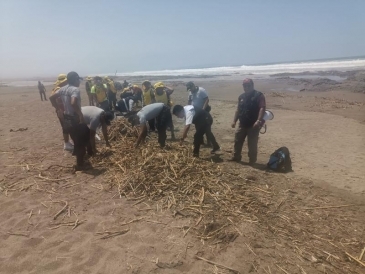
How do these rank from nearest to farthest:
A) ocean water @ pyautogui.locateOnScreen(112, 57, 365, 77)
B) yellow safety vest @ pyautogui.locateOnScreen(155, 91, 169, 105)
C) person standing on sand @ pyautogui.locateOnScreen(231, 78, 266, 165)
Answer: person standing on sand @ pyautogui.locateOnScreen(231, 78, 266, 165), yellow safety vest @ pyautogui.locateOnScreen(155, 91, 169, 105), ocean water @ pyautogui.locateOnScreen(112, 57, 365, 77)

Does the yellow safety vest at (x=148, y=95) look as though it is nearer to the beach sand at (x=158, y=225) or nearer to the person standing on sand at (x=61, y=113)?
the person standing on sand at (x=61, y=113)

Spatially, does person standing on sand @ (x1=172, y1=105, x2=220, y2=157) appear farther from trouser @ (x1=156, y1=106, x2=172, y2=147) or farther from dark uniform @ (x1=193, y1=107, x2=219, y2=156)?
trouser @ (x1=156, y1=106, x2=172, y2=147)

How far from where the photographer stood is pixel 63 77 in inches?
280

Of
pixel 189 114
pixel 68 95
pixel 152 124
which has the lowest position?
pixel 152 124

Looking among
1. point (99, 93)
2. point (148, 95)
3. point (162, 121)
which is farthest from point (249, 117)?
point (99, 93)

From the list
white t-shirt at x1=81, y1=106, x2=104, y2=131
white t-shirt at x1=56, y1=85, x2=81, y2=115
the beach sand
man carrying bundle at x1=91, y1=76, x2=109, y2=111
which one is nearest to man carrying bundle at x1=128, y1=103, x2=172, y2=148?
white t-shirt at x1=81, y1=106, x2=104, y2=131

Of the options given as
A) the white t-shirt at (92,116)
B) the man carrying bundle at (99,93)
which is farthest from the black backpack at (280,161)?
the man carrying bundle at (99,93)

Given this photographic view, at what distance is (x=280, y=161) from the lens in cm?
581

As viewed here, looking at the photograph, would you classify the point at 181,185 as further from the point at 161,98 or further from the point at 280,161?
the point at 161,98

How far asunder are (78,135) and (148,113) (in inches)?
61.4

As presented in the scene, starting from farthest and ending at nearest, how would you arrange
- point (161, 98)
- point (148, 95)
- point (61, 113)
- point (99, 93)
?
point (99, 93) → point (148, 95) → point (161, 98) → point (61, 113)

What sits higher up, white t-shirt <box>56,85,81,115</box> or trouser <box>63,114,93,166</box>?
white t-shirt <box>56,85,81,115</box>

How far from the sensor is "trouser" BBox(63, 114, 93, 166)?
5277 mm

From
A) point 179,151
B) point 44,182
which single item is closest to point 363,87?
point 179,151
